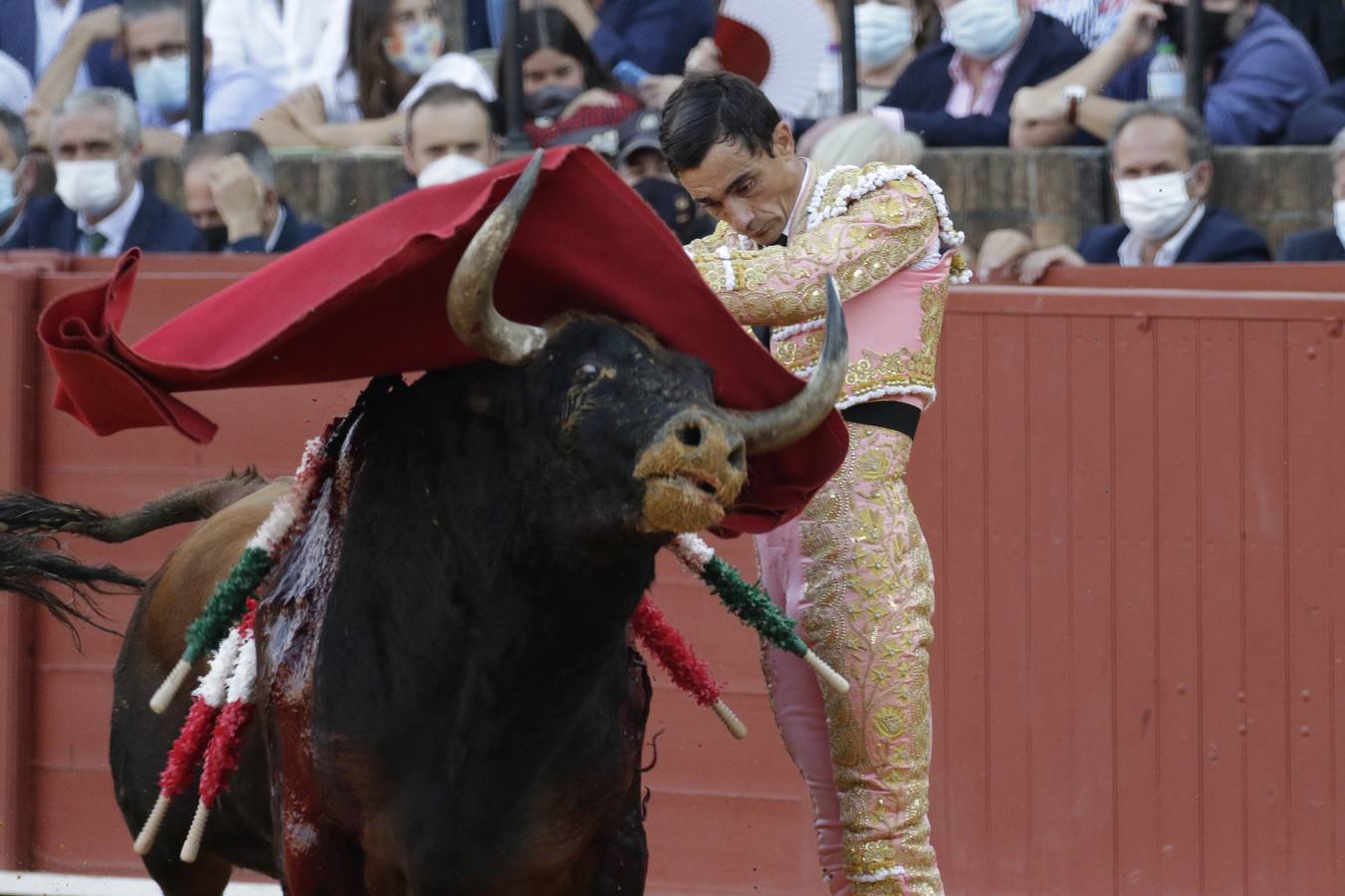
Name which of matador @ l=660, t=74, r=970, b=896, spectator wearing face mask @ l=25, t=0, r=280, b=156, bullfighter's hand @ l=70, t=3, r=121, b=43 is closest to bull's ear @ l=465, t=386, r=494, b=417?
matador @ l=660, t=74, r=970, b=896

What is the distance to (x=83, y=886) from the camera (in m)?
5.48

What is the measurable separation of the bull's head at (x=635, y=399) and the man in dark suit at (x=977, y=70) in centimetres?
323

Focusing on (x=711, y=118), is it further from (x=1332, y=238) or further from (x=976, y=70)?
(x=976, y=70)

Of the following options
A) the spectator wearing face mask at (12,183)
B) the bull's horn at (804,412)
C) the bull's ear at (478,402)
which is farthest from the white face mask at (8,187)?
the bull's horn at (804,412)

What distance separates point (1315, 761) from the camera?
16.0 ft

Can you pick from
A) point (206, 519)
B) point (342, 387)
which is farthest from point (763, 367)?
point (342, 387)

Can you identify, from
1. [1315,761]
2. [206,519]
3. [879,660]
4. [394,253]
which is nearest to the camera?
[394,253]

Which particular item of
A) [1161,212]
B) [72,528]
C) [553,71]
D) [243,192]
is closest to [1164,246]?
[1161,212]

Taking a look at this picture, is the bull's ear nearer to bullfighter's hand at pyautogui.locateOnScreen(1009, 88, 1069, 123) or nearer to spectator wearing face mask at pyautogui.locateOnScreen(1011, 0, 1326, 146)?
spectator wearing face mask at pyautogui.locateOnScreen(1011, 0, 1326, 146)

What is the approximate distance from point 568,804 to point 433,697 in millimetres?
263

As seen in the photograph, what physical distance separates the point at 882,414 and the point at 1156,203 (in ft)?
7.92

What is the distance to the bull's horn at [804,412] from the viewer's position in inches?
108

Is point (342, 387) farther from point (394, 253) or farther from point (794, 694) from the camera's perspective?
point (394, 253)

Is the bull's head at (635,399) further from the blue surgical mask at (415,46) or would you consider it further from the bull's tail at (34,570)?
the blue surgical mask at (415,46)
